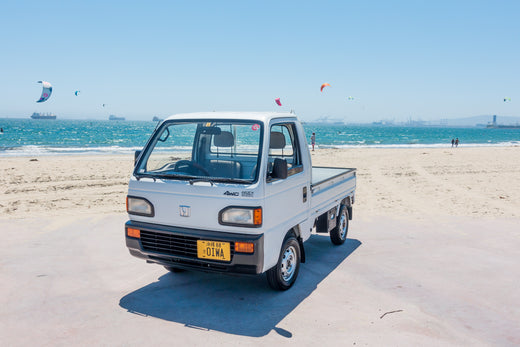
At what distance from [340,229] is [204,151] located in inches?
112

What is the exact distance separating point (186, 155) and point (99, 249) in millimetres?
2499

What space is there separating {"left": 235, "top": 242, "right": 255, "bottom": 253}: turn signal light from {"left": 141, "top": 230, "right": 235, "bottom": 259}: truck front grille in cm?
6

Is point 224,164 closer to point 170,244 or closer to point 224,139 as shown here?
point 224,139

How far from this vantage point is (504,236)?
7445mm

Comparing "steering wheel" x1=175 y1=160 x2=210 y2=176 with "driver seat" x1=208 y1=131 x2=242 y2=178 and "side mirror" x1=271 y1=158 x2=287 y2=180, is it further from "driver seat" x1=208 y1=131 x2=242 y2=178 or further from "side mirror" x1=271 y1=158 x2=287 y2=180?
"side mirror" x1=271 y1=158 x2=287 y2=180

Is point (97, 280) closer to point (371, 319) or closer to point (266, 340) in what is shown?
point (266, 340)

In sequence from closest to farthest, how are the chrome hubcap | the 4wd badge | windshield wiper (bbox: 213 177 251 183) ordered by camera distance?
1. windshield wiper (bbox: 213 177 251 183)
2. the 4wd badge
3. the chrome hubcap

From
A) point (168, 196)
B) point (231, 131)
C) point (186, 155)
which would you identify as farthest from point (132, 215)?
point (231, 131)

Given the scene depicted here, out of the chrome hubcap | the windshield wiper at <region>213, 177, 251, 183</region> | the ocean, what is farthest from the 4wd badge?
the ocean

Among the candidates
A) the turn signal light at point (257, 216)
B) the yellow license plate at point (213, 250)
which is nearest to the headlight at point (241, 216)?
the turn signal light at point (257, 216)

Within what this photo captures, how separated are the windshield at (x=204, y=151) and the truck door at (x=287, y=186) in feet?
0.86

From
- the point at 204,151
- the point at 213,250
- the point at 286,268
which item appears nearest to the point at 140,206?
the point at 213,250

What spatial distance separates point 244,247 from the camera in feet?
13.8

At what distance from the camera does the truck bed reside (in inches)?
224
